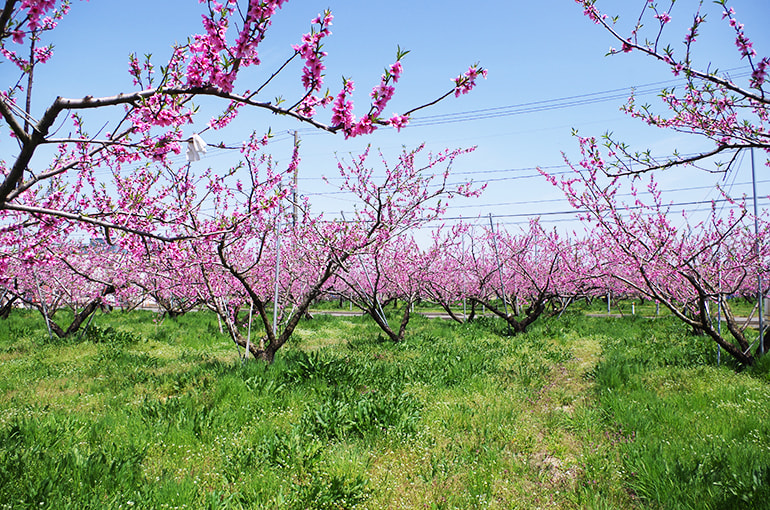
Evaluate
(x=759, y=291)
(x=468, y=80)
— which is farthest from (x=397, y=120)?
(x=759, y=291)

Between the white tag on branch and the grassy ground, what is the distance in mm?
2879

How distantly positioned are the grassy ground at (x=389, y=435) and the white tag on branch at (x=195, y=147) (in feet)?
9.44

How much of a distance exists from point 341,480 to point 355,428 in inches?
51.2

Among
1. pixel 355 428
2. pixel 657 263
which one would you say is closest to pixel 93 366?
pixel 355 428

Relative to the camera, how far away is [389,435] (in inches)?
195

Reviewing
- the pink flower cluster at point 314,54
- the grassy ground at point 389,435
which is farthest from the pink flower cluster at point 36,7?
the grassy ground at point 389,435

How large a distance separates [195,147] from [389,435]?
3.73 m

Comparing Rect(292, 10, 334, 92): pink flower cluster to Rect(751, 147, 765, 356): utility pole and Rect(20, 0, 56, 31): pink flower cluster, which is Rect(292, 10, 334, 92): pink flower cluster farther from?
Rect(751, 147, 765, 356): utility pole

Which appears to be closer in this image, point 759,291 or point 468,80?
point 468,80

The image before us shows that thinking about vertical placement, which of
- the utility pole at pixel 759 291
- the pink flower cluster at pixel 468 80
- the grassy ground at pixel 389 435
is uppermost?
the pink flower cluster at pixel 468 80

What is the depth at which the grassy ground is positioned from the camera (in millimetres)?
3646

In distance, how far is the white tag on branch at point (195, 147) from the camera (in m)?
4.11

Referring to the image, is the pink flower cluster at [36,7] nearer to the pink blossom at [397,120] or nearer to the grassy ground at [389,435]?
the pink blossom at [397,120]

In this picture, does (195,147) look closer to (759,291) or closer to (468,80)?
(468,80)
